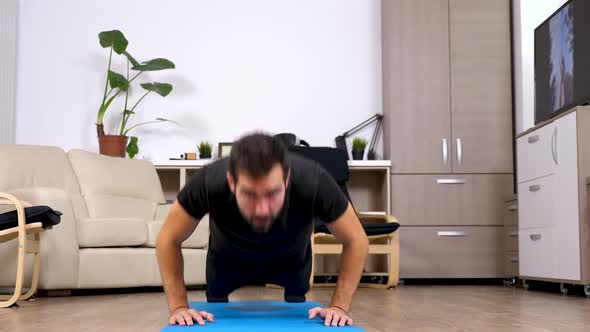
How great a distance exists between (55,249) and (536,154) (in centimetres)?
301

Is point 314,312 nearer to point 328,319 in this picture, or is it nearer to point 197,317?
point 328,319

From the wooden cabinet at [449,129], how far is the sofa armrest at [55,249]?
8.00 ft

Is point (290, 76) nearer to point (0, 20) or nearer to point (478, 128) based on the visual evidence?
point (478, 128)

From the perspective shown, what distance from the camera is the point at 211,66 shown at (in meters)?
6.01

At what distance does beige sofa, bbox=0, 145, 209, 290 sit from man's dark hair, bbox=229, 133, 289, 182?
252 cm

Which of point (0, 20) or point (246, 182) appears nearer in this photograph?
point (246, 182)

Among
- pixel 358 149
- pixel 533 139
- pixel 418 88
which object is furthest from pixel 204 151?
pixel 533 139

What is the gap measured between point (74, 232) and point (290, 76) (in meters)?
2.53

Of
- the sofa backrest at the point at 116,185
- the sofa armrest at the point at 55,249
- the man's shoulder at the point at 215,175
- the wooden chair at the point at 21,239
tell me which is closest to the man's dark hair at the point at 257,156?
the man's shoulder at the point at 215,175

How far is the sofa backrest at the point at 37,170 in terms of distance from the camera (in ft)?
14.4

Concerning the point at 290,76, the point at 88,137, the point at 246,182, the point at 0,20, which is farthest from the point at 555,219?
the point at 0,20

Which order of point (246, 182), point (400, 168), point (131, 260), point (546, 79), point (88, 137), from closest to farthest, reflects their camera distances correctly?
point (246, 182)
point (131, 260)
point (546, 79)
point (400, 168)
point (88, 137)

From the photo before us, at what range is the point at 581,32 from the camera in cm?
423

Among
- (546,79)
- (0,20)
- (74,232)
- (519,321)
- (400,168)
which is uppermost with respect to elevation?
(0,20)
